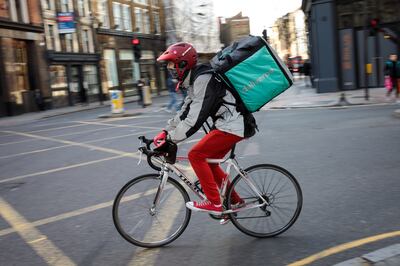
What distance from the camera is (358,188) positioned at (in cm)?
532

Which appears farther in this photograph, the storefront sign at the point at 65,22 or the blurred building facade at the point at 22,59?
the storefront sign at the point at 65,22

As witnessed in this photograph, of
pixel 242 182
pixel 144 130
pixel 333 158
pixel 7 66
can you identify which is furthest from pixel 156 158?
pixel 7 66

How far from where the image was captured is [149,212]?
4.08 metres

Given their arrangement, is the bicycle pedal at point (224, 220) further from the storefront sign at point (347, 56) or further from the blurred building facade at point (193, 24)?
the blurred building facade at point (193, 24)

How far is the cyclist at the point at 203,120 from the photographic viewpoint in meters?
3.64

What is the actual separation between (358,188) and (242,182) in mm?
2027

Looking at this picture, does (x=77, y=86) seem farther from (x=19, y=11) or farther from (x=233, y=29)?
(x=233, y=29)

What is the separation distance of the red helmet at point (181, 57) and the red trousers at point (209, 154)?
58 cm

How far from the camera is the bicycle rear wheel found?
400cm

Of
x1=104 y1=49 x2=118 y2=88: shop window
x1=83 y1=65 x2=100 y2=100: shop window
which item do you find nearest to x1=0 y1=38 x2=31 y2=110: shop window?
x1=83 y1=65 x2=100 y2=100: shop window

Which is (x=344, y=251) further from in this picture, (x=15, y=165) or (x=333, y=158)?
(x=15, y=165)

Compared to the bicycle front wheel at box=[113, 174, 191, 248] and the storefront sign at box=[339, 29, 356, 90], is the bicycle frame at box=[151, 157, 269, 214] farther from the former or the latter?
the storefront sign at box=[339, 29, 356, 90]

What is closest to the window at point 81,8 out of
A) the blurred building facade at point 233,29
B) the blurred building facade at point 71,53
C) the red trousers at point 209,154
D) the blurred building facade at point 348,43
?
the blurred building facade at point 71,53

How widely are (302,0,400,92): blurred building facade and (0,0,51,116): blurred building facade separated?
1680cm
